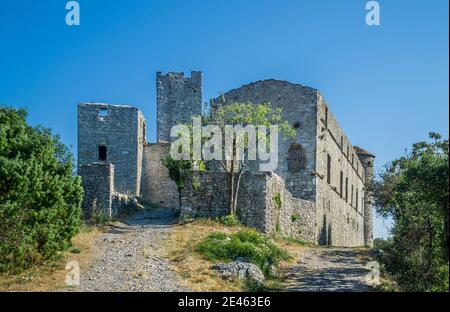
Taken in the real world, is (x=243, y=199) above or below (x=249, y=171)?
below

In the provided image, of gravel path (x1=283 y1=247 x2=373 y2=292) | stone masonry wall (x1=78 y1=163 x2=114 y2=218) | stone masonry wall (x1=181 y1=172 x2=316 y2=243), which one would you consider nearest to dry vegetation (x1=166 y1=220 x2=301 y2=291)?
gravel path (x1=283 y1=247 x2=373 y2=292)

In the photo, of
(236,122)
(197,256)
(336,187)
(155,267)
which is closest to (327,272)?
(197,256)

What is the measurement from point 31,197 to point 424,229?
11.8 m

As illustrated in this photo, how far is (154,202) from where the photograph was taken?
3553 cm

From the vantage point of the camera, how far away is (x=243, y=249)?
17.3 m

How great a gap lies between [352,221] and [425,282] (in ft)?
95.3

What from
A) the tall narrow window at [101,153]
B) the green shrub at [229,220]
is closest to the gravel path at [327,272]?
the green shrub at [229,220]

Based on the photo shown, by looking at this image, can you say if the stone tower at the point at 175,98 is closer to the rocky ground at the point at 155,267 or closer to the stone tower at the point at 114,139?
the stone tower at the point at 114,139

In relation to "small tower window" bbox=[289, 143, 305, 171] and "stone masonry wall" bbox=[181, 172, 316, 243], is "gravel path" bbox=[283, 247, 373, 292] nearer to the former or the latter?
"stone masonry wall" bbox=[181, 172, 316, 243]

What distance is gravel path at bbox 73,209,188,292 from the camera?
13578 millimetres

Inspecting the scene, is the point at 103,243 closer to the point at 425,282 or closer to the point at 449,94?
the point at 425,282

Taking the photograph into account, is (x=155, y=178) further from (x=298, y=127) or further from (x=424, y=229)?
(x=424, y=229)

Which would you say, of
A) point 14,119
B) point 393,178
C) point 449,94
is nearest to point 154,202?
point 393,178

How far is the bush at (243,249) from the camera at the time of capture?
16.9m
